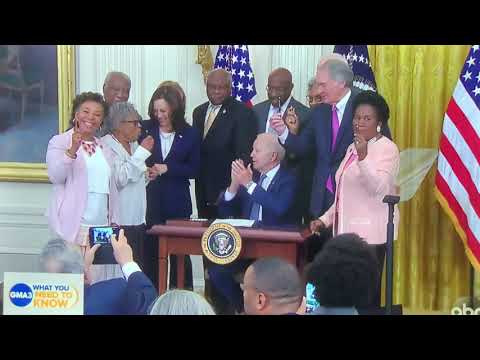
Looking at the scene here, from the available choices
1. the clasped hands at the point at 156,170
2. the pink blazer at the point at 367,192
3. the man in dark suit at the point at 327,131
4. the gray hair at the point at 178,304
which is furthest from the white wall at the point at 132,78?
the gray hair at the point at 178,304

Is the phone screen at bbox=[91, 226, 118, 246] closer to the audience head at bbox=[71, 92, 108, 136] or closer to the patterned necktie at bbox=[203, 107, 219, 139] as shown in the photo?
the audience head at bbox=[71, 92, 108, 136]

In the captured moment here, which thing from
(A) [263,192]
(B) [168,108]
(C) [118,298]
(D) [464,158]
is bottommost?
(C) [118,298]

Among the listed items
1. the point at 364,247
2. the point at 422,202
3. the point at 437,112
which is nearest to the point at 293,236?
the point at 364,247

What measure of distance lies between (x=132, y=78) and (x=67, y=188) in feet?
2.87

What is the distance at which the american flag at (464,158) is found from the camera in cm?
512

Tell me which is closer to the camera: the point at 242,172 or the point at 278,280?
the point at 278,280

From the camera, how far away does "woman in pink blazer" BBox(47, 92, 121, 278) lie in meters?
5.38

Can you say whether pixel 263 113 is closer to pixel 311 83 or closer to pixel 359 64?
pixel 311 83

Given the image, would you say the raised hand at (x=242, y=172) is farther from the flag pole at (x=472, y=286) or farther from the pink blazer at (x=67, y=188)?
the flag pole at (x=472, y=286)

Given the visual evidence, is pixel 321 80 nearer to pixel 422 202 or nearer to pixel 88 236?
pixel 422 202

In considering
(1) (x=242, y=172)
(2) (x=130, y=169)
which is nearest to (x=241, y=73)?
(1) (x=242, y=172)

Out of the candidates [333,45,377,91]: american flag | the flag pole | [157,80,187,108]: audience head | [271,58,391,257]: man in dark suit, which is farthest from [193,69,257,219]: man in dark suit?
the flag pole

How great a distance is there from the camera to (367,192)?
5.20 metres

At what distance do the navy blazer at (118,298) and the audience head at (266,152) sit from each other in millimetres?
1083
